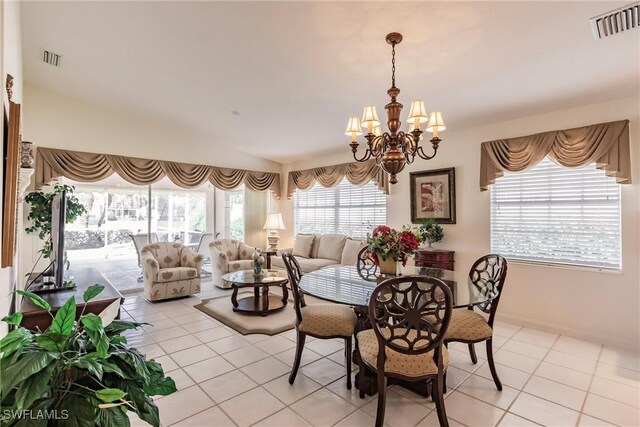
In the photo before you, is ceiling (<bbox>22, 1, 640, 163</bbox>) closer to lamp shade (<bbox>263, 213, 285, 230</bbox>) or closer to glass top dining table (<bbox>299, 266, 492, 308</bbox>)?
glass top dining table (<bbox>299, 266, 492, 308</bbox>)

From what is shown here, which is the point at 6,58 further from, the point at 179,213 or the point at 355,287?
the point at 179,213

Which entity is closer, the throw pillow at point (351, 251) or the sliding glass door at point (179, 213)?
the throw pillow at point (351, 251)

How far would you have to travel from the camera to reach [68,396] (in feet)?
3.22

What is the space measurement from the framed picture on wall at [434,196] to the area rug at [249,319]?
2407 mm

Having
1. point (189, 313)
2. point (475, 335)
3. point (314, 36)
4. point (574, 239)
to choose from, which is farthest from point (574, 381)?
point (189, 313)

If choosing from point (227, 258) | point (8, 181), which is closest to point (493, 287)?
point (8, 181)

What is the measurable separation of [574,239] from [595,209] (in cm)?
38

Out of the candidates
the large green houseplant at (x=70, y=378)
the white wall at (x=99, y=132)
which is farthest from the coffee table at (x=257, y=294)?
the large green houseplant at (x=70, y=378)

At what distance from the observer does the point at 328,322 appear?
2.54 m

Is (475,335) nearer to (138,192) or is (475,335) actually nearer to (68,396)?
(68,396)

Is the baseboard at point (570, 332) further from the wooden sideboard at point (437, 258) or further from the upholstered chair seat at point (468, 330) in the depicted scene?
the upholstered chair seat at point (468, 330)

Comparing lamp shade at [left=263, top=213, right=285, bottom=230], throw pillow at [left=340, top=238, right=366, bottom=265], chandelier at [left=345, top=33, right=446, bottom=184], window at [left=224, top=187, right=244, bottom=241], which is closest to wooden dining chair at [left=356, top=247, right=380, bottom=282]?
chandelier at [left=345, top=33, right=446, bottom=184]

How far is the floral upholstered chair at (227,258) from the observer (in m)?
5.51

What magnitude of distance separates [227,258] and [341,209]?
7.64 ft
